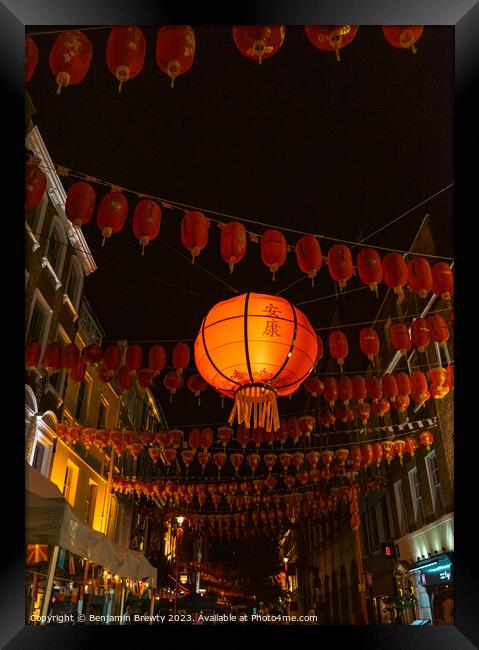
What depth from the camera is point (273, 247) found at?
4262mm

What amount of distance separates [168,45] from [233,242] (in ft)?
5.65

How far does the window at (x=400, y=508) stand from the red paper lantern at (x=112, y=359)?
695 cm

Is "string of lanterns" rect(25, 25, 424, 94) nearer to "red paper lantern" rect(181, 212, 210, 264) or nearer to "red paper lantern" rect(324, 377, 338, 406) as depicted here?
"red paper lantern" rect(181, 212, 210, 264)

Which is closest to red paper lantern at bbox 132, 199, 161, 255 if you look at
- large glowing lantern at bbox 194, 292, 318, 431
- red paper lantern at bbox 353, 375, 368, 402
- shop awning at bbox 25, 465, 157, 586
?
large glowing lantern at bbox 194, 292, 318, 431

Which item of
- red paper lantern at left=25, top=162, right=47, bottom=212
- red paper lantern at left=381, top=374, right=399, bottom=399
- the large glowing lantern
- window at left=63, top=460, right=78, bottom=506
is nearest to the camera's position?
red paper lantern at left=25, top=162, right=47, bottom=212

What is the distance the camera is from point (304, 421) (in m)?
8.32

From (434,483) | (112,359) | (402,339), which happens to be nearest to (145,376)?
(112,359)

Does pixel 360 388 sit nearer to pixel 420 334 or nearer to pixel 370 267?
pixel 420 334

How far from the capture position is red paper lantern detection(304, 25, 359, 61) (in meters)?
2.58

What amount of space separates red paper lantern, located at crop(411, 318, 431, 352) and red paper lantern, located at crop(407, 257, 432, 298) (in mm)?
1192

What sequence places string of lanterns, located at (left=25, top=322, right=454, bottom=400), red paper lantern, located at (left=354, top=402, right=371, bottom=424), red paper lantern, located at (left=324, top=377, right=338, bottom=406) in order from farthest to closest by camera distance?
red paper lantern, located at (left=354, top=402, right=371, bottom=424), red paper lantern, located at (left=324, top=377, right=338, bottom=406), string of lanterns, located at (left=25, top=322, right=454, bottom=400)

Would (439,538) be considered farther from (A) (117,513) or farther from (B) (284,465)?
(A) (117,513)

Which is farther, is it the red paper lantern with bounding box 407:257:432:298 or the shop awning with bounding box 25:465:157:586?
the red paper lantern with bounding box 407:257:432:298
